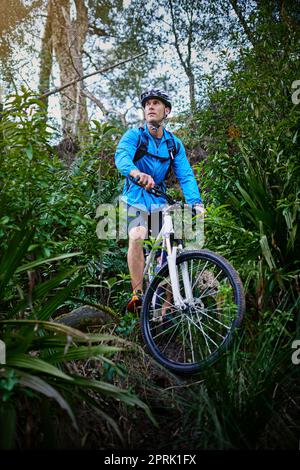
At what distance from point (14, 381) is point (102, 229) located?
175cm

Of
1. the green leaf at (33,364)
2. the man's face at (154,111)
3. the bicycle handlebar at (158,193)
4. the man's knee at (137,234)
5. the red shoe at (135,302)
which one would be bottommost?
the green leaf at (33,364)

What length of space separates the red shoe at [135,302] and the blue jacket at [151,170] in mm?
782

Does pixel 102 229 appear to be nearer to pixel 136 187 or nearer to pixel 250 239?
pixel 136 187

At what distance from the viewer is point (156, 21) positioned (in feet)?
48.2

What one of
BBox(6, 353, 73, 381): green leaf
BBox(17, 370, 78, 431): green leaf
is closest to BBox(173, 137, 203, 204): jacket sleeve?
BBox(6, 353, 73, 381): green leaf

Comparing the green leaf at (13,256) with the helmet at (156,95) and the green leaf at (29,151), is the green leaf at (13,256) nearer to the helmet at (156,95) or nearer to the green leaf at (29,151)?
the green leaf at (29,151)

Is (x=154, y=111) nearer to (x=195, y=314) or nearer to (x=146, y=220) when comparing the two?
(x=146, y=220)

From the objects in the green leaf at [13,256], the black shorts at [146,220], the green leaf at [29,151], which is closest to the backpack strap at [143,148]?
the black shorts at [146,220]

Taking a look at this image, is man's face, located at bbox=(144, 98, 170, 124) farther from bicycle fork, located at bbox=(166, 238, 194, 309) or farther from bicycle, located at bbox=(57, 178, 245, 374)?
bicycle fork, located at bbox=(166, 238, 194, 309)

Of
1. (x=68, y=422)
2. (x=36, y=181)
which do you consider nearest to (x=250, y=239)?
(x=36, y=181)

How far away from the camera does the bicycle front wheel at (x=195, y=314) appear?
3078 mm

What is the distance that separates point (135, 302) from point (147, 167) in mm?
1238

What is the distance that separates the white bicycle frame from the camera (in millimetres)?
3355

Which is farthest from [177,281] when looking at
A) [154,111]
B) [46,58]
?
[46,58]
